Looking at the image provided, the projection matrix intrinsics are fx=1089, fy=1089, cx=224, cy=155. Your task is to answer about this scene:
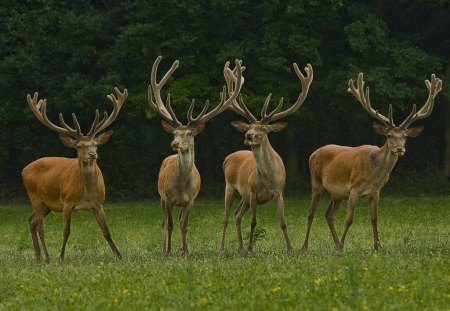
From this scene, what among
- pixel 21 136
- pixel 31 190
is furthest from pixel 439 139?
pixel 31 190

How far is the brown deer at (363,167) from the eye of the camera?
14492 millimetres

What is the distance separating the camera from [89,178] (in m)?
14.2

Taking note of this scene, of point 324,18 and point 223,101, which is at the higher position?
point 324,18

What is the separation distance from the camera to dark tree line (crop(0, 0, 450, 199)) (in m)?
28.9

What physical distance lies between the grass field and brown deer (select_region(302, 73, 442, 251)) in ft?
2.15

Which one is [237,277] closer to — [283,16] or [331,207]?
[331,207]

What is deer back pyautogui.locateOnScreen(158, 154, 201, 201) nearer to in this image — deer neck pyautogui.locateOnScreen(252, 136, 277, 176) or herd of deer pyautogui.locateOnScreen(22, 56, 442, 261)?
herd of deer pyautogui.locateOnScreen(22, 56, 442, 261)

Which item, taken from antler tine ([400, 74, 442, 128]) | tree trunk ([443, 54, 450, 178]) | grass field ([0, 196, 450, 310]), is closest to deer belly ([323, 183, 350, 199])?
grass field ([0, 196, 450, 310])

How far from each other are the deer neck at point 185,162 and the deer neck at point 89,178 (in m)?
1.16

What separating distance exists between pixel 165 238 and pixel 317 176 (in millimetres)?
2376

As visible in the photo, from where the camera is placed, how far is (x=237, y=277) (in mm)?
10562

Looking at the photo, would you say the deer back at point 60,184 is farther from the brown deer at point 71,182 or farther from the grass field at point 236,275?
the grass field at point 236,275

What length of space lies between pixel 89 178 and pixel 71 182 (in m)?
0.29

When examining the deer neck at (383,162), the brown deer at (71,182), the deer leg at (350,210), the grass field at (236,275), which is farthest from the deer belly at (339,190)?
the brown deer at (71,182)
